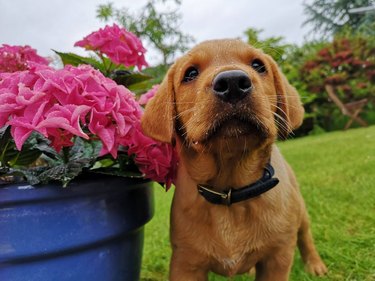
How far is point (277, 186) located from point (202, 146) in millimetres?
418

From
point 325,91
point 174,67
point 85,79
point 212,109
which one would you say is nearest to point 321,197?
point 174,67

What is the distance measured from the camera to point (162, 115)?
1.71m

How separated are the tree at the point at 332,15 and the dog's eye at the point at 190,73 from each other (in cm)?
2363

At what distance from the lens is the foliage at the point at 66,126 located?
1.32m

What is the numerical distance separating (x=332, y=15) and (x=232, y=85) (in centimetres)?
2506

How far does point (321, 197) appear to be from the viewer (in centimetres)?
362

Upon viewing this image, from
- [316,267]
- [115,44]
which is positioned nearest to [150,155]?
[115,44]

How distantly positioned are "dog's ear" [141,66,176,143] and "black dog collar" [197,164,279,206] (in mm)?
264

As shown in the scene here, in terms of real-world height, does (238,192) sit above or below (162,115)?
below

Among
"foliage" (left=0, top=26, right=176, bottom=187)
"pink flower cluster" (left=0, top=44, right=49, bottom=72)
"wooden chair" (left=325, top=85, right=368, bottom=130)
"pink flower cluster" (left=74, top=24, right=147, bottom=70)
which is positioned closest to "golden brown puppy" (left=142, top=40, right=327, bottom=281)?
"foliage" (left=0, top=26, right=176, bottom=187)

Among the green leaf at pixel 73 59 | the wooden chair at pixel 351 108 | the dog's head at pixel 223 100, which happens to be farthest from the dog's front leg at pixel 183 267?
the wooden chair at pixel 351 108

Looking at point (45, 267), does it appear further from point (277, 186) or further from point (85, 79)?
point (277, 186)

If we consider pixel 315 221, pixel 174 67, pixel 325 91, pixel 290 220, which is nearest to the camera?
pixel 290 220

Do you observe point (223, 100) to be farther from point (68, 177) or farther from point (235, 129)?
point (68, 177)
